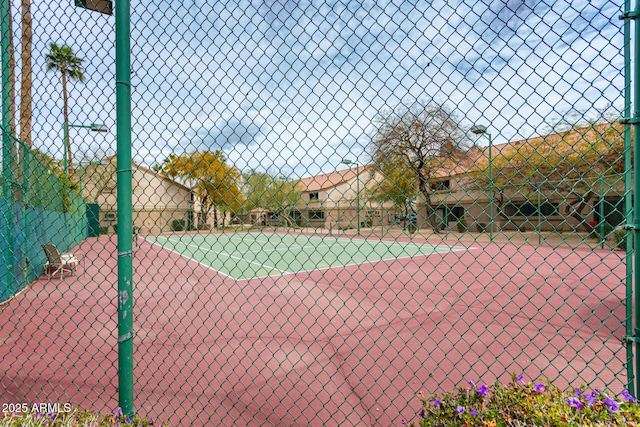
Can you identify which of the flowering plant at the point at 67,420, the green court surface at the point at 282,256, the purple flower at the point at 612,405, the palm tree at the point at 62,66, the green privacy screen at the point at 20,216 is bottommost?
the green court surface at the point at 282,256

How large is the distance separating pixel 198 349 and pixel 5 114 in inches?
144

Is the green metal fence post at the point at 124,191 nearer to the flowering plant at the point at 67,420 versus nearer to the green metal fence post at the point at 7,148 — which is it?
the flowering plant at the point at 67,420

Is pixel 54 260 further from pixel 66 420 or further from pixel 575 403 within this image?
pixel 575 403

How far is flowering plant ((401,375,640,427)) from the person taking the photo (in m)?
1.44

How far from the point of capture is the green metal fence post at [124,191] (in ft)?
6.19

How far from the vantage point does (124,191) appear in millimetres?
1924

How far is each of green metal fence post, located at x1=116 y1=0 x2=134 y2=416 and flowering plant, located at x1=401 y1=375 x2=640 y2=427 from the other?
157 centimetres

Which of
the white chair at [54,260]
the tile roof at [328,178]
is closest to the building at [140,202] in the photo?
the tile roof at [328,178]

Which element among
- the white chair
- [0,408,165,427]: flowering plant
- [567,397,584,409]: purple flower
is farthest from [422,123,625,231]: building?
the white chair

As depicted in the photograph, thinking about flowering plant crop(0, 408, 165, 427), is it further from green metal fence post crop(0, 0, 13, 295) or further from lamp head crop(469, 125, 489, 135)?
green metal fence post crop(0, 0, 13, 295)

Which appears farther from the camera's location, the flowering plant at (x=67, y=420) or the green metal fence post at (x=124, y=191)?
the green metal fence post at (x=124, y=191)

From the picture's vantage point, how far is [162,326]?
4.77m

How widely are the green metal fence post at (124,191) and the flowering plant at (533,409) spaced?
5.14 ft

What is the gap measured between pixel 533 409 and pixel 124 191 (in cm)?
221
